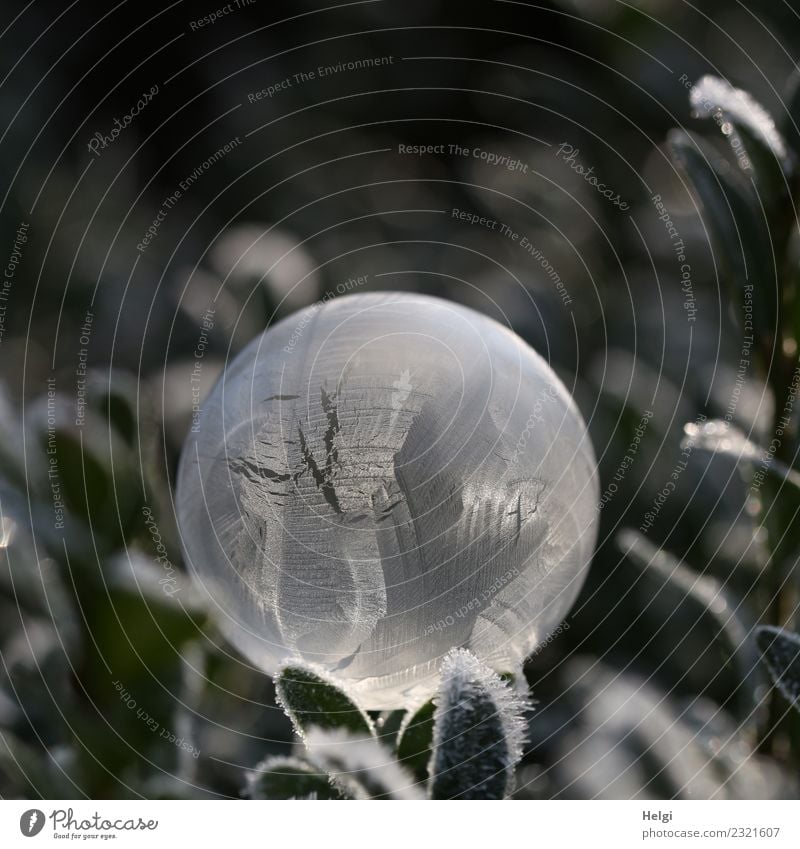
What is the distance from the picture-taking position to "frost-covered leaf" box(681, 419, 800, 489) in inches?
16.4

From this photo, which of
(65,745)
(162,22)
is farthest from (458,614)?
(162,22)

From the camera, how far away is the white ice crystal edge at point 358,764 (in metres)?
0.39

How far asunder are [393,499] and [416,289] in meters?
0.53

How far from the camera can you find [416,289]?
36.0 inches

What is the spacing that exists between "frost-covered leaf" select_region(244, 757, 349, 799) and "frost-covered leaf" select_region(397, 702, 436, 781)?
0.10 feet

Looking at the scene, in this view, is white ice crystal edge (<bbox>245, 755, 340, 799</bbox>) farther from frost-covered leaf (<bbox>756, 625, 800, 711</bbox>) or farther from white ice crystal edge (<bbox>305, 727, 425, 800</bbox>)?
frost-covered leaf (<bbox>756, 625, 800, 711</bbox>)

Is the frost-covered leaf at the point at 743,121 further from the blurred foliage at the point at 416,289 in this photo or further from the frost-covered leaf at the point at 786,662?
the frost-covered leaf at the point at 786,662

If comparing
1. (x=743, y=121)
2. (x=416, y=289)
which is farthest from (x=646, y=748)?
(x=416, y=289)

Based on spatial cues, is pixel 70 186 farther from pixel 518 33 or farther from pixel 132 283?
pixel 518 33

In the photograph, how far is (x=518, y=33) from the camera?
1.08 meters

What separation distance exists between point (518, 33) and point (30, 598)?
0.82m

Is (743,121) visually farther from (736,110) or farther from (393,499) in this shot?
(393,499)

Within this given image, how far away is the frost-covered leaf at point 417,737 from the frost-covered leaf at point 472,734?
2 centimetres

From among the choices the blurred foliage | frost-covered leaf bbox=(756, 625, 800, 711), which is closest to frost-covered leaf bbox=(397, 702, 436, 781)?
the blurred foliage
